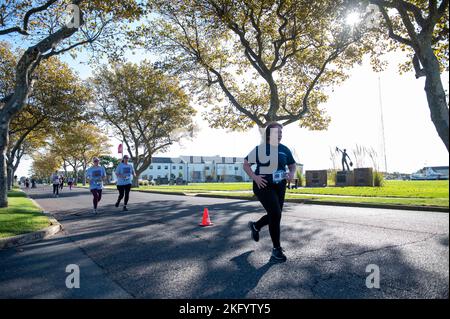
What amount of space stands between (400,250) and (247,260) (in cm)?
231

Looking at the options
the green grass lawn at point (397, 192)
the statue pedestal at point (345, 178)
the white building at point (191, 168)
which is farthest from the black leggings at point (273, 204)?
the white building at point (191, 168)

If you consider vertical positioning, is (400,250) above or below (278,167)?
below

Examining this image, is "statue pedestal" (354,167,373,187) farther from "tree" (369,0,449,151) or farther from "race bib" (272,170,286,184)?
"race bib" (272,170,286,184)

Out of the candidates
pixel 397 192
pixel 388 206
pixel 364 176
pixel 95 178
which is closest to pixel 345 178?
pixel 364 176

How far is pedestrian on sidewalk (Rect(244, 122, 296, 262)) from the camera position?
14.4 ft

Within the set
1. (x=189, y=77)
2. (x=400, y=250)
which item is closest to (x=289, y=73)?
(x=189, y=77)

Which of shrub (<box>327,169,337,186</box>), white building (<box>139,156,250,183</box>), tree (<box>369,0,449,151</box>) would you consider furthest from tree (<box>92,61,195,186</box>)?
white building (<box>139,156,250,183</box>)

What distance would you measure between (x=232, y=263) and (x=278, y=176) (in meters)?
1.35

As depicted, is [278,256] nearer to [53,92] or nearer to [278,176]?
[278,176]

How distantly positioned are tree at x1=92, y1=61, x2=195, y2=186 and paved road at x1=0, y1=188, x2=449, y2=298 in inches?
1141

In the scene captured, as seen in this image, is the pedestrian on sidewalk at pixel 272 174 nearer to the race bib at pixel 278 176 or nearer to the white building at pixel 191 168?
the race bib at pixel 278 176

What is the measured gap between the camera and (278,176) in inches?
178
